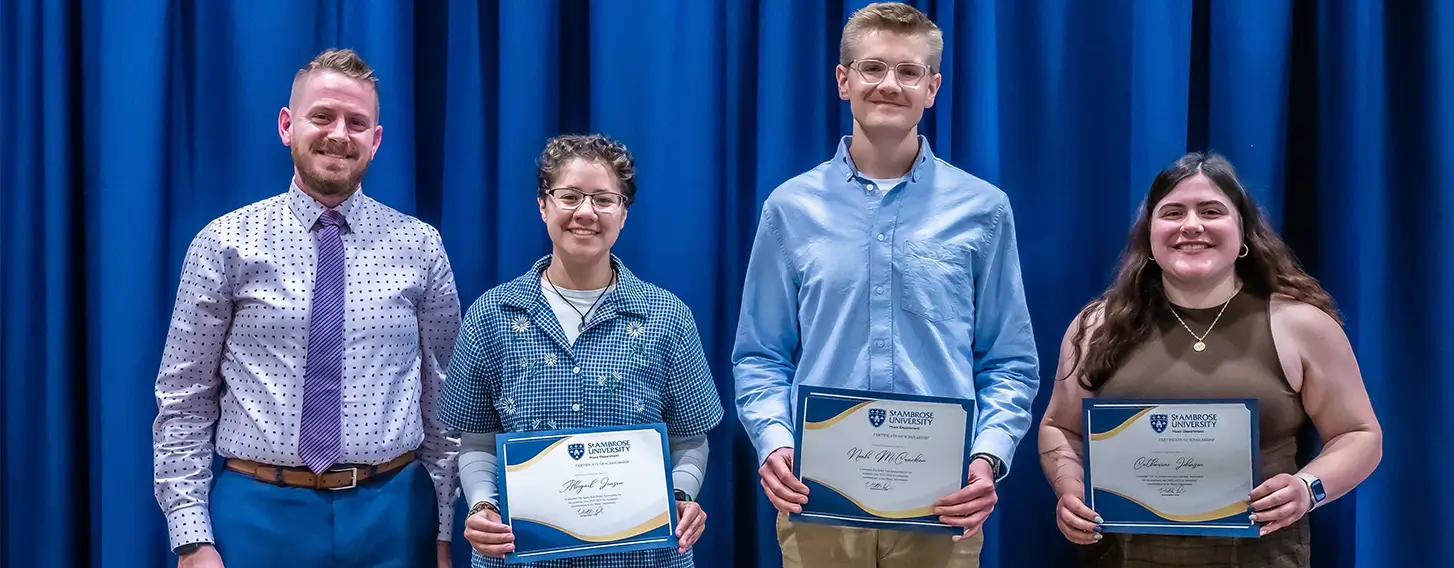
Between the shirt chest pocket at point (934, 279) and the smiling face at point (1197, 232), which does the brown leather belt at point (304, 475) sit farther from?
the smiling face at point (1197, 232)

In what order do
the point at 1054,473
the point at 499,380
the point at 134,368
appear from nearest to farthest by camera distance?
the point at 499,380, the point at 1054,473, the point at 134,368

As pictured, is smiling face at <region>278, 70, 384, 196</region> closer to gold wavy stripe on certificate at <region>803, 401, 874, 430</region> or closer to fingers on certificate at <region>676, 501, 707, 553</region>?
fingers on certificate at <region>676, 501, 707, 553</region>

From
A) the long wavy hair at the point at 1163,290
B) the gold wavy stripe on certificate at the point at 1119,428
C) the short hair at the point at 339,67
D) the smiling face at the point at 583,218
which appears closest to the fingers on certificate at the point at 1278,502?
the gold wavy stripe on certificate at the point at 1119,428

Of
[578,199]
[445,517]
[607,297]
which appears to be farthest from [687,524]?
[578,199]

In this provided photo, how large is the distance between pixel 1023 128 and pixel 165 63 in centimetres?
241

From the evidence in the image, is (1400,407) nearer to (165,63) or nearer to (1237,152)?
(1237,152)

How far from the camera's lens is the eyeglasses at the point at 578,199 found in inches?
84.3

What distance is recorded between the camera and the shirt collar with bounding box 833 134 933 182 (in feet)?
7.37

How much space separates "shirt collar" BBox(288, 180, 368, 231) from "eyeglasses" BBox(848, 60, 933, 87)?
1212 mm

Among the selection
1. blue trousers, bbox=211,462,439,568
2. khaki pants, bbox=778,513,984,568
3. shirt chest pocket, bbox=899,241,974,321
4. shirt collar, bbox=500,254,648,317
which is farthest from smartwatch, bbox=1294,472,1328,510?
blue trousers, bbox=211,462,439,568

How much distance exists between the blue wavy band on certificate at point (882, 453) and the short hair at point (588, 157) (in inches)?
26.1

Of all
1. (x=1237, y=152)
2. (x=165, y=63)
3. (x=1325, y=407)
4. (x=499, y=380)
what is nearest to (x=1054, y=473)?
(x=1325, y=407)

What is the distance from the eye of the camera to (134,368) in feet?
8.59

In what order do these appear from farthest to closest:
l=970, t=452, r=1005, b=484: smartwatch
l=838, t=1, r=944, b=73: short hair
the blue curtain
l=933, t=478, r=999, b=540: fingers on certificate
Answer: the blue curtain, l=838, t=1, r=944, b=73: short hair, l=970, t=452, r=1005, b=484: smartwatch, l=933, t=478, r=999, b=540: fingers on certificate
